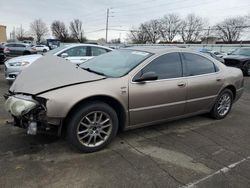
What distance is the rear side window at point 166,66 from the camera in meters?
4.11

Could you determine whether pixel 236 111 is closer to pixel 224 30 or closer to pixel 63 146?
pixel 63 146

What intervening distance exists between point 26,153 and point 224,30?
7699 centimetres

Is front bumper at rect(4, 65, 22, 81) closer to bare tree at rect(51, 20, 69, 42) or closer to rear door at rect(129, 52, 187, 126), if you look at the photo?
rear door at rect(129, 52, 187, 126)

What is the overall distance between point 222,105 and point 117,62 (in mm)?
2566

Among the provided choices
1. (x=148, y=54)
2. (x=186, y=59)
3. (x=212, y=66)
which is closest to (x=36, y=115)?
(x=148, y=54)

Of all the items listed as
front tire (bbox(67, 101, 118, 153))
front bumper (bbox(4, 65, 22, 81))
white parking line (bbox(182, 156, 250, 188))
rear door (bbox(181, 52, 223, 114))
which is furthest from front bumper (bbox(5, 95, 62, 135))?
front bumper (bbox(4, 65, 22, 81))

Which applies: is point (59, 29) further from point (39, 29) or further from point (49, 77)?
point (49, 77)

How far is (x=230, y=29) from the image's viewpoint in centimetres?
7050

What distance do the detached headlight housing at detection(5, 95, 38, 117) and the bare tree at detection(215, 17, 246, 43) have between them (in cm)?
7264

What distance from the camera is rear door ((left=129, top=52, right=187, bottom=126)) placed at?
385 cm

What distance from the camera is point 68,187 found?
2.74 metres

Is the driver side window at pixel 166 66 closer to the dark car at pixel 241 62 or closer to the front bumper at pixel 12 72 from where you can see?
the front bumper at pixel 12 72

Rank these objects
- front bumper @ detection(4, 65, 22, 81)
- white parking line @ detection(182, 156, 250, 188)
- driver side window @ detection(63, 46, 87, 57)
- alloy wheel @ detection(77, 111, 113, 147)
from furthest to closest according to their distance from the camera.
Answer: driver side window @ detection(63, 46, 87, 57)
front bumper @ detection(4, 65, 22, 81)
alloy wheel @ detection(77, 111, 113, 147)
white parking line @ detection(182, 156, 250, 188)

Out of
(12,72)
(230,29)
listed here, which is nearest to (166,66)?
(12,72)
